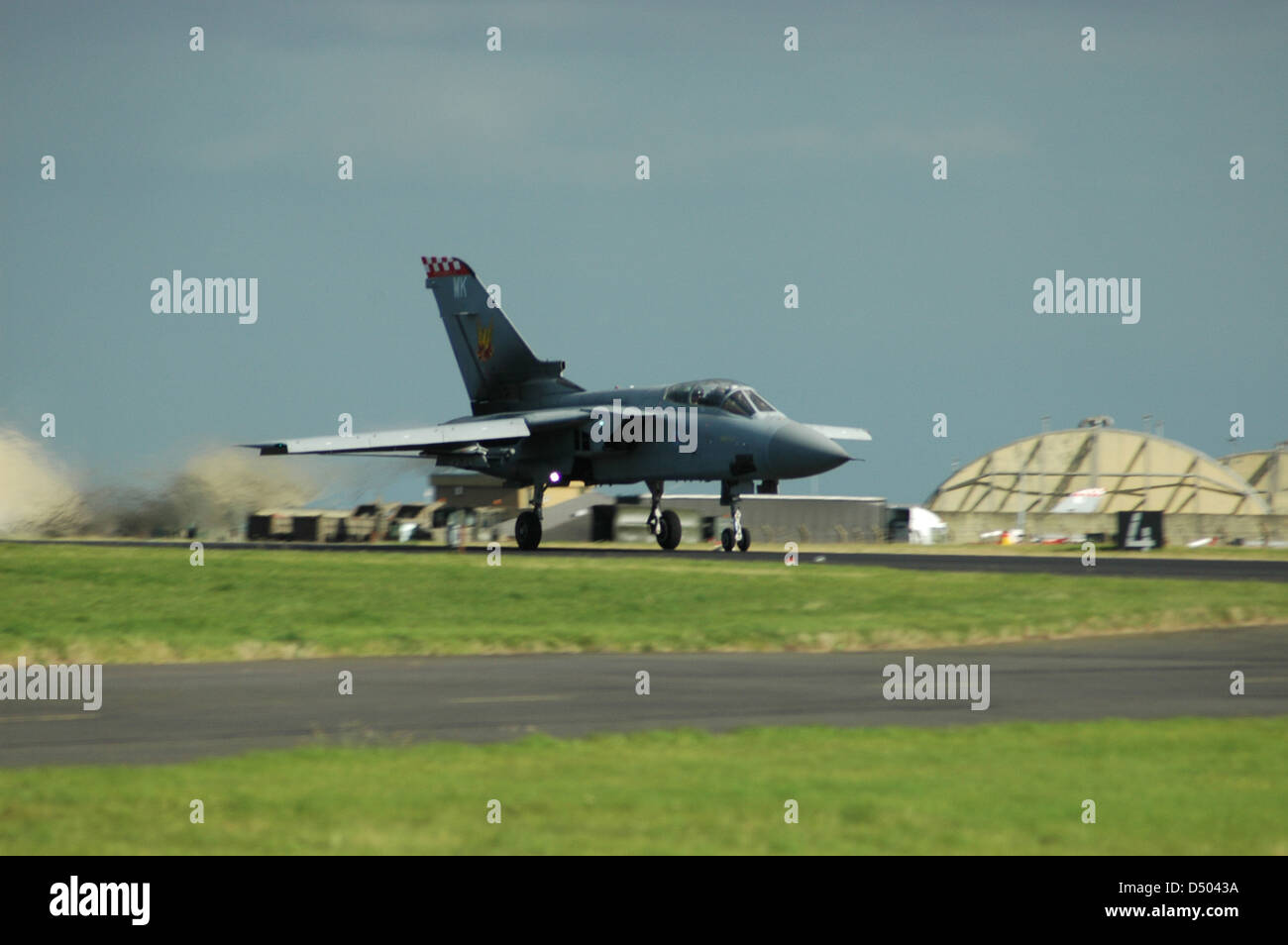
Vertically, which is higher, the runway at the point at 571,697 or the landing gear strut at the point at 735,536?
the landing gear strut at the point at 735,536

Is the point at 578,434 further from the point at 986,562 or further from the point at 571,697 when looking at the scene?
the point at 571,697

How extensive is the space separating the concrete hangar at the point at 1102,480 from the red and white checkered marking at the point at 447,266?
43063mm

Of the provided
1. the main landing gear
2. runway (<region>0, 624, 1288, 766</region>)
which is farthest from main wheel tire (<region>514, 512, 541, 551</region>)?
runway (<region>0, 624, 1288, 766</region>)

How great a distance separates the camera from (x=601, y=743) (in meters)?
12.7

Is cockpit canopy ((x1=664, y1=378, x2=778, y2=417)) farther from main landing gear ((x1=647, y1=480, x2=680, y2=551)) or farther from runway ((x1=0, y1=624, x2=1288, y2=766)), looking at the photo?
runway ((x1=0, y1=624, x2=1288, y2=766))

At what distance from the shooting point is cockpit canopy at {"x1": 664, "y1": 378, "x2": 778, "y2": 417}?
39.2 meters

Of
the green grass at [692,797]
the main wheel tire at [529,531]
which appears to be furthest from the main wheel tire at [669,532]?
the green grass at [692,797]

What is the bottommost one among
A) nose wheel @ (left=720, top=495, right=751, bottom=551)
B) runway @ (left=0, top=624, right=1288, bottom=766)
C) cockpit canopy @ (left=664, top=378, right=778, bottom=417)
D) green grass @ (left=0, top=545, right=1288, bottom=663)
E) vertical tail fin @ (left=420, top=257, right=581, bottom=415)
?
runway @ (left=0, top=624, right=1288, bottom=766)

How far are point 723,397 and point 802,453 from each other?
2863 millimetres

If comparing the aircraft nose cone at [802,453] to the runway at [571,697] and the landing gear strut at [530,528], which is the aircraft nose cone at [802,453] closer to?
the landing gear strut at [530,528]

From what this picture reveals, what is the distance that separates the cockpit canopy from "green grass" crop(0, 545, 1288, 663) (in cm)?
790

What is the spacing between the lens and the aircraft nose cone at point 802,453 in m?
37.6

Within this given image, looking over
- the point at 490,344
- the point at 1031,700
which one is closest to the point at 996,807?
the point at 1031,700
